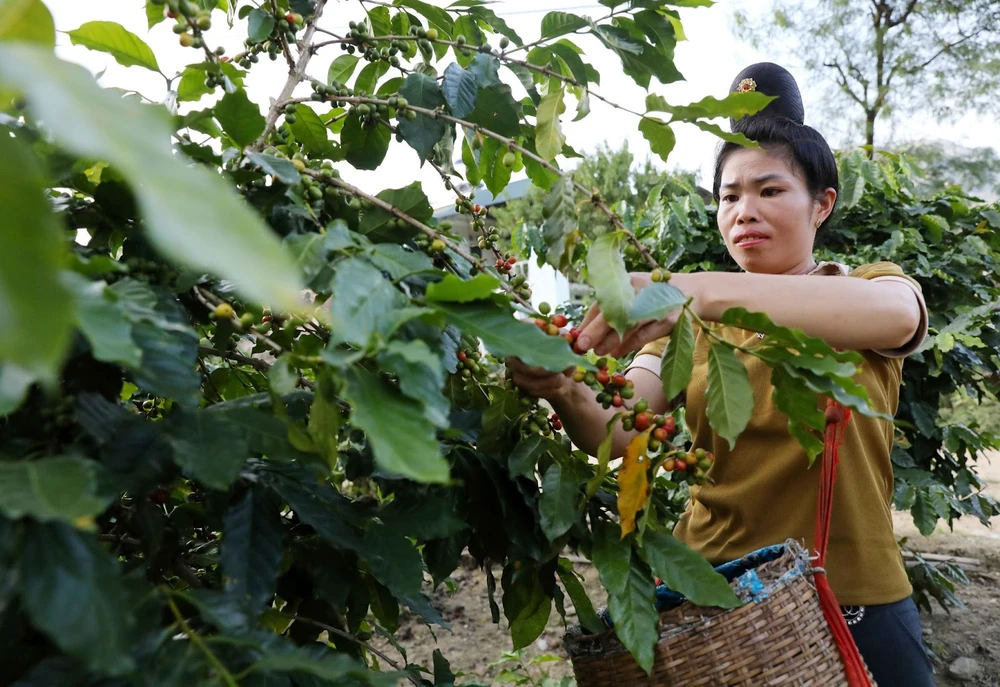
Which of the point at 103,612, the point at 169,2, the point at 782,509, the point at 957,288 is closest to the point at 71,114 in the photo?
the point at 103,612

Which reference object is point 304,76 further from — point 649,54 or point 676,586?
point 676,586

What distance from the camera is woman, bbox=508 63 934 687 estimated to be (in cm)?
115

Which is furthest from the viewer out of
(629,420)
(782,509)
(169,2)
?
(782,509)

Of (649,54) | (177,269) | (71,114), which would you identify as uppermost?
(649,54)

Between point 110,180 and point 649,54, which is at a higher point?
point 649,54

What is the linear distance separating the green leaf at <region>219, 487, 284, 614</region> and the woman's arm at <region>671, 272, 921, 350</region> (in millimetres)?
637

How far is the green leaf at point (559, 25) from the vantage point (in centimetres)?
110

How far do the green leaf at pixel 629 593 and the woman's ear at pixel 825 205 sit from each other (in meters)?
1.03

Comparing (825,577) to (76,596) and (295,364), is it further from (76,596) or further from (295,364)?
(76,596)

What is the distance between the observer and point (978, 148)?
899cm

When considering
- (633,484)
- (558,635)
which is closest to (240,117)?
(633,484)

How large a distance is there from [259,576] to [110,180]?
1.54 feet

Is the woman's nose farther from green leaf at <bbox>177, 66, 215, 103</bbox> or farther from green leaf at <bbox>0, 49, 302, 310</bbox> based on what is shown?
green leaf at <bbox>0, 49, 302, 310</bbox>

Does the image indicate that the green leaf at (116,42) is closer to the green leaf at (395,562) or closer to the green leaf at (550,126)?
the green leaf at (550,126)
